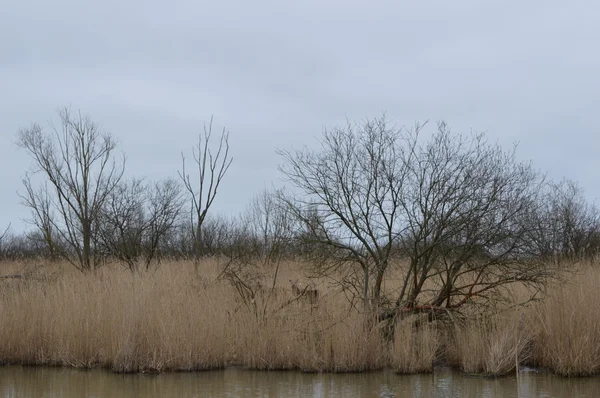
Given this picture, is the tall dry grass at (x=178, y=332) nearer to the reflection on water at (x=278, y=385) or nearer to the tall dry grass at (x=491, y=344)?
the reflection on water at (x=278, y=385)

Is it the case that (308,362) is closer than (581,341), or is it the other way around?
(581,341)

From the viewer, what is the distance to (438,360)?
10.5 metres

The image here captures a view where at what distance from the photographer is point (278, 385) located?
919cm

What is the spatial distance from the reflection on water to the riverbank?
261 millimetres

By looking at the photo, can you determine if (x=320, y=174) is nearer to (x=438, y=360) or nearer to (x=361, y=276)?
(x=361, y=276)

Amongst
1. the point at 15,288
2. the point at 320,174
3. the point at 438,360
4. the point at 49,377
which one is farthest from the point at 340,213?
the point at 15,288

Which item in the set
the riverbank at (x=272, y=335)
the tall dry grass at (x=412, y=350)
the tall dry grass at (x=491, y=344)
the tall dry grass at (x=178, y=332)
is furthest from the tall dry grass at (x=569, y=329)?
the tall dry grass at (x=178, y=332)

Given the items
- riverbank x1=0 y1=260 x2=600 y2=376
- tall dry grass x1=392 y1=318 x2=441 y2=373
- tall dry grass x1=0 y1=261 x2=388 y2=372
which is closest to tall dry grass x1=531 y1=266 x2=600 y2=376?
riverbank x1=0 y1=260 x2=600 y2=376

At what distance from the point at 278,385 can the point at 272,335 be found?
131 centimetres

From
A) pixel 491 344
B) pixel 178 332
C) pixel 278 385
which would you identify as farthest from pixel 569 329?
pixel 178 332

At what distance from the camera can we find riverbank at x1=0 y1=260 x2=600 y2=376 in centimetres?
973

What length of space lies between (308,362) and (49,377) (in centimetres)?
398

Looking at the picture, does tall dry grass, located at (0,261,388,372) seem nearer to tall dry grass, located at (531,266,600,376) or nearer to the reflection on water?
the reflection on water

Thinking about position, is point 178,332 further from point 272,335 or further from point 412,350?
point 412,350
